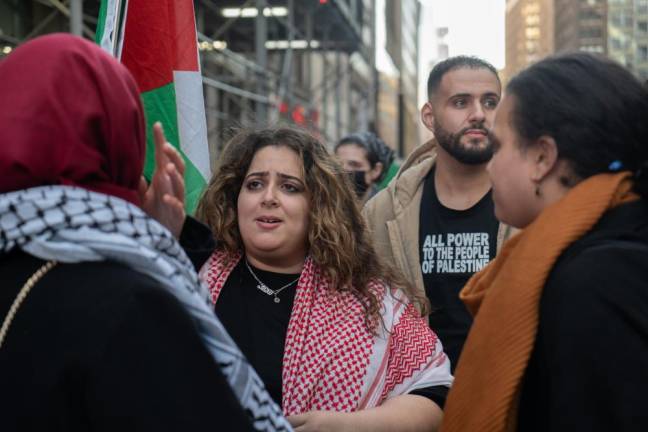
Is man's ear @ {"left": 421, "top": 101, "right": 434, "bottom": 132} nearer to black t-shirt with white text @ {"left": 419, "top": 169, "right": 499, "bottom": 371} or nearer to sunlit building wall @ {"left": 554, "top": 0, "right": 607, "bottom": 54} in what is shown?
black t-shirt with white text @ {"left": 419, "top": 169, "right": 499, "bottom": 371}

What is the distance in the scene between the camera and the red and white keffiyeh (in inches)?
100

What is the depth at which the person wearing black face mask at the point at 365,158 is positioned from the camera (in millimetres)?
6785

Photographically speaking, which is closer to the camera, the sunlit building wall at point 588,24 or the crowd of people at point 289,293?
the crowd of people at point 289,293

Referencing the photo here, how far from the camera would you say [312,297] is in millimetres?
2744

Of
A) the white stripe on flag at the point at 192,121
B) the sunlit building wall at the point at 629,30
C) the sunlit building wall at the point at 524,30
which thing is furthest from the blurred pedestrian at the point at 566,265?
the sunlit building wall at the point at 524,30

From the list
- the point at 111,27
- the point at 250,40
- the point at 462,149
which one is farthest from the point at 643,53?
the point at 111,27

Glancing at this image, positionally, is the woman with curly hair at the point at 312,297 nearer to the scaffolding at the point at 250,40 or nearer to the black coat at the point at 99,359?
the black coat at the point at 99,359

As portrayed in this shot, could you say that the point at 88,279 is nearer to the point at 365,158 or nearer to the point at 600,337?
the point at 600,337

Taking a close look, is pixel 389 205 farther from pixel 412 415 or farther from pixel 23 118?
pixel 23 118

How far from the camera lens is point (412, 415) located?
2.55m

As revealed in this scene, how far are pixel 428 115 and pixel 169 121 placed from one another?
5.01 feet

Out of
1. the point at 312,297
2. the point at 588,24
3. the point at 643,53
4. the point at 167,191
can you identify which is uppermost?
the point at 588,24

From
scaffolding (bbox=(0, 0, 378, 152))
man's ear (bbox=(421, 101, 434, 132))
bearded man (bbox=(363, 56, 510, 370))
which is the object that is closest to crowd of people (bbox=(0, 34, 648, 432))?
bearded man (bbox=(363, 56, 510, 370))

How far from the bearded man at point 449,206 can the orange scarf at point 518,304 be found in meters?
1.66
